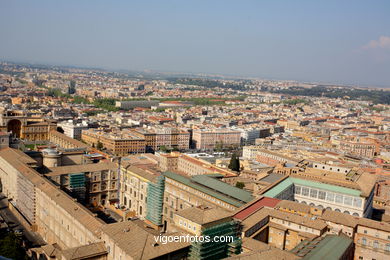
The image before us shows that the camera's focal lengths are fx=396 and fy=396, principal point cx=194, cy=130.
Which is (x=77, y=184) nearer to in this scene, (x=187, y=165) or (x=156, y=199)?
(x=156, y=199)

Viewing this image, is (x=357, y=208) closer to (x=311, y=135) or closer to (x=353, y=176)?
(x=353, y=176)

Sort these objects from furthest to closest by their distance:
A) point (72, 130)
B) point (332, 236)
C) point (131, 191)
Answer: point (72, 130), point (131, 191), point (332, 236)

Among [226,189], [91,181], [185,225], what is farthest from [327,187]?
[91,181]

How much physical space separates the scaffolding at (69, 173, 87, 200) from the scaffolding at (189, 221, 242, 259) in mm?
13622

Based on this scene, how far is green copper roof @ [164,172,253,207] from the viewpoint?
68.9 feet

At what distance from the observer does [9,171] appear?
27688mm

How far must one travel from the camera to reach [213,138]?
56469 mm

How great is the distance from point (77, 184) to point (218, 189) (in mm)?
9934

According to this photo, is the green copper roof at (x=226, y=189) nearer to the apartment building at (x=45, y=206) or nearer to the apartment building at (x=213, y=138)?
the apartment building at (x=45, y=206)

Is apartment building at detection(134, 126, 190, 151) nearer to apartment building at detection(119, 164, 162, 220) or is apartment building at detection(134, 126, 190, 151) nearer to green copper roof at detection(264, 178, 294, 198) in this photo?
apartment building at detection(119, 164, 162, 220)

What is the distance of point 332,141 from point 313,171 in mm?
28092

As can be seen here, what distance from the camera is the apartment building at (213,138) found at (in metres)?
55.8

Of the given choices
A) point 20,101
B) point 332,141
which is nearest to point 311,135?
point 332,141

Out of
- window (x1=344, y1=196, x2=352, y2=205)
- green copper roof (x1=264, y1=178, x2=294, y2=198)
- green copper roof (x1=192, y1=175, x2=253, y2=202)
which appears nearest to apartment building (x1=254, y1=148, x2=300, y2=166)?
green copper roof (x1=264, y1=178, x2=294, y2=198)
